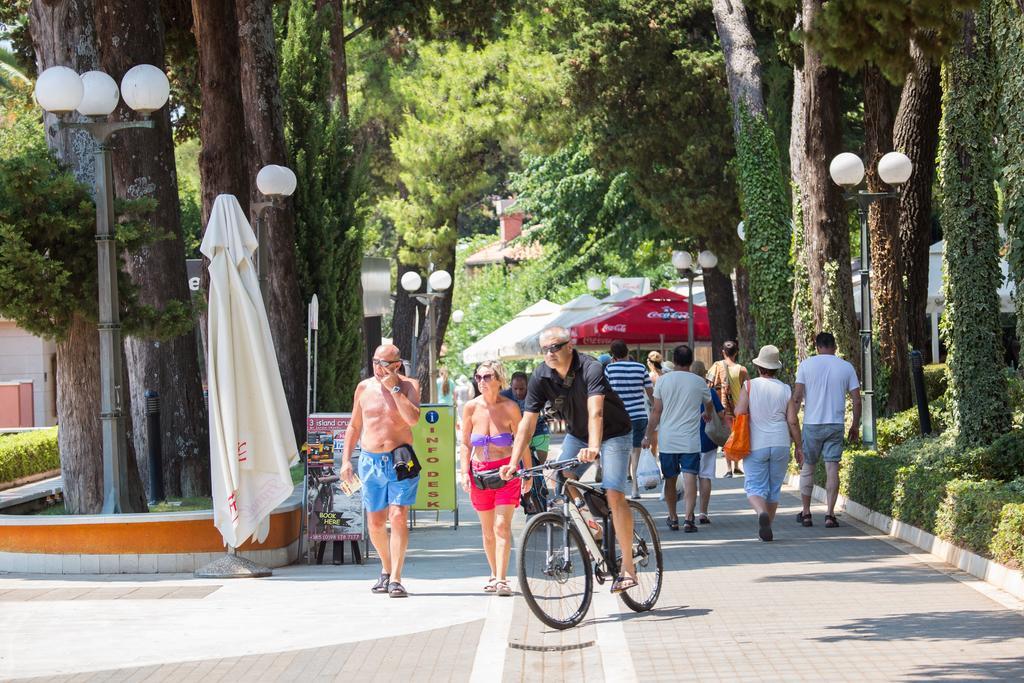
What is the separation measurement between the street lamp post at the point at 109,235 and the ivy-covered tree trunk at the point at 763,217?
569 inches

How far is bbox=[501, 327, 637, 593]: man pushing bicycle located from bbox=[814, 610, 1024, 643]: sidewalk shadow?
1.50 meters

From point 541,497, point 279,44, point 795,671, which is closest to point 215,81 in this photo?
point 279,44

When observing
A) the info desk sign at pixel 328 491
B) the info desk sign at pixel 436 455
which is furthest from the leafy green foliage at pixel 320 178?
the info desk sign at pixel 328 491

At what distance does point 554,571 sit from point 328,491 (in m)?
4.17

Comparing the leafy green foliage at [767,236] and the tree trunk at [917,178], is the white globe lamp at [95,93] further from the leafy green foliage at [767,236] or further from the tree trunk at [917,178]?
the leafy green foliage at [767,236]

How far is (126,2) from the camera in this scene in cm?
1574

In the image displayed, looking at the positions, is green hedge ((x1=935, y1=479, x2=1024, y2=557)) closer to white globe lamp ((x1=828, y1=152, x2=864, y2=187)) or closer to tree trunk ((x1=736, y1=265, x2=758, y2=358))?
white globe lamp ((x1=828, y1=152, x2=864, y2=187))

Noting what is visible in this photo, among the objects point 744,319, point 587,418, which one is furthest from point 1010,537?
point 744,319

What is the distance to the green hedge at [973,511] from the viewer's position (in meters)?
10.9

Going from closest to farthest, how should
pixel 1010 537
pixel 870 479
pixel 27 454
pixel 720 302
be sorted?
pixel 1010 537
pixel 870 479
pixel 27 454
pixel 720 302

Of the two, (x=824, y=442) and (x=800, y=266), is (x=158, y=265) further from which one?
(x=800, y=266)

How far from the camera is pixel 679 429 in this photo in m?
15.4

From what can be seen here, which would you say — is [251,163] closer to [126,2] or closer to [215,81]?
[215,81]

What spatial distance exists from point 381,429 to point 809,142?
12111mm
